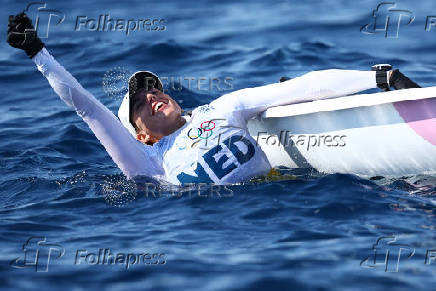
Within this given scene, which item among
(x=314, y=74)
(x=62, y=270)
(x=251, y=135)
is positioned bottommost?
(x=62, y=270)

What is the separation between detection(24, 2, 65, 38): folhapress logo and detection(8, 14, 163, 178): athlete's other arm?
6427 millimetres

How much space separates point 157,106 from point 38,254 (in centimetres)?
174

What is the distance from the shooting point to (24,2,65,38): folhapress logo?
12239mm

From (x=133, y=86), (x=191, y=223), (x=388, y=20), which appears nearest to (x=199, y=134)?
(x=133, y=86)

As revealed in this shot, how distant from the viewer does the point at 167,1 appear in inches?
534

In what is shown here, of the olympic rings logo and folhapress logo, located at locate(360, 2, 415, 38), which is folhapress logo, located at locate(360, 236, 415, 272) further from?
folhapress logo, located at locate(360, 2, 415, 38)

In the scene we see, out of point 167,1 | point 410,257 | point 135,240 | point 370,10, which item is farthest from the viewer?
point 167,1

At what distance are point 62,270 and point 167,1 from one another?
9.59 m

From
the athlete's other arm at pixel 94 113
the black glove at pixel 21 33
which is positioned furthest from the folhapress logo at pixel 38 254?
the black glove at pixel 21 33

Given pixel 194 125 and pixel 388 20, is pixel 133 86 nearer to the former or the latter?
pixel 194 125

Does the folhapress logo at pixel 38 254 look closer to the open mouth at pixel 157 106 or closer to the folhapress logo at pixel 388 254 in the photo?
the open mouth at pixel 157 106

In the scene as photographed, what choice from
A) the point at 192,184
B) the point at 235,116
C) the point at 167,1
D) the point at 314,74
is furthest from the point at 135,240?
the point at 167,1

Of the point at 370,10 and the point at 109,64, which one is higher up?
the point at 370,10

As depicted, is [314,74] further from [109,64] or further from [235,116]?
[109,64]
